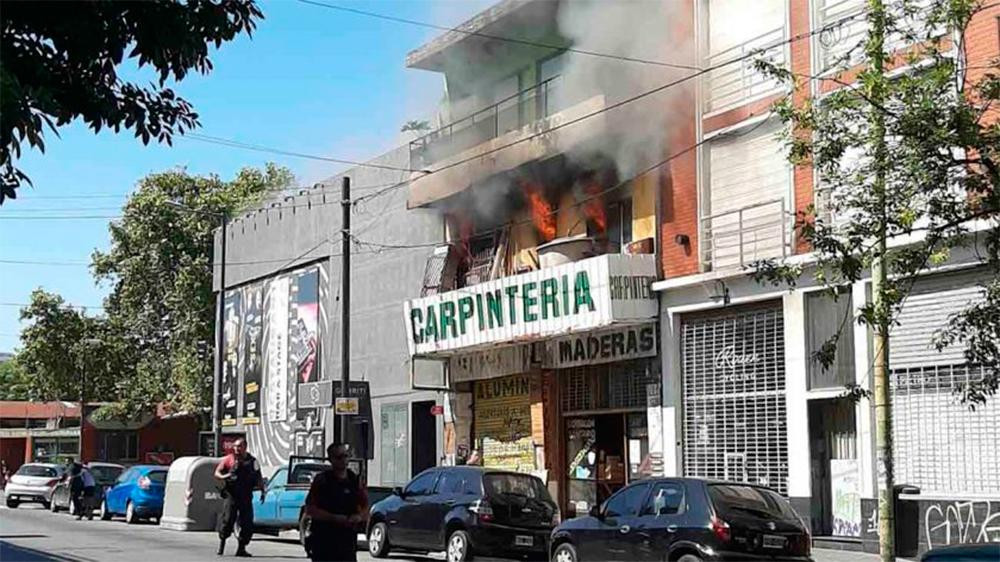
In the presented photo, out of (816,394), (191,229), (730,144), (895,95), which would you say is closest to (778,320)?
(816,394)

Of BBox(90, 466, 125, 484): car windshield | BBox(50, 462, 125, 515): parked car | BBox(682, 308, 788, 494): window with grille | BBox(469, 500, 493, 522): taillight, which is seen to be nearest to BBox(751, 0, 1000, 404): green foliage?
BBox(469, 500, 493, 522): taillight

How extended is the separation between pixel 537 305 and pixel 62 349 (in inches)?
1376

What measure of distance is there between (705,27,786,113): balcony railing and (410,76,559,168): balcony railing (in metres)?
3.68

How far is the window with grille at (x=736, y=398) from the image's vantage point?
2019 centimetres

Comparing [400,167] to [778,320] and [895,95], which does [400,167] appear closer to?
[778,320]

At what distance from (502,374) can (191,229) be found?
29.5m

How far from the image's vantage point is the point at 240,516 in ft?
57.3

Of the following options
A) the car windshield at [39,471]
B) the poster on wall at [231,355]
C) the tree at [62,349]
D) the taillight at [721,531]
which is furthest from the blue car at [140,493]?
the tree at [62,349]

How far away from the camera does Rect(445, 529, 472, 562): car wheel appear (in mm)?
16578

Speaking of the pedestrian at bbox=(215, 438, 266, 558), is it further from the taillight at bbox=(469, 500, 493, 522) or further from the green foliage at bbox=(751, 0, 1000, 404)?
the green foliage at bbox=(751, 0, 1000, 404)

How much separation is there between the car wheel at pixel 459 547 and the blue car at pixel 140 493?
12394mm

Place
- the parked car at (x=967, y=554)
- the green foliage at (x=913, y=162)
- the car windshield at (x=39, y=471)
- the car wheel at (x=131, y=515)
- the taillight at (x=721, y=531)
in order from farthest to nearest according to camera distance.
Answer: the car windshield at (x=39, y=471), the car wheel at (x=131, y=515), the taillight at (x=721, y=531), the green foliage at (x=913, y=162), the parked car at (x=967, y=554)

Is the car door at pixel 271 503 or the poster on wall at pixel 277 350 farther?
the poster on wall at pixel 277 350

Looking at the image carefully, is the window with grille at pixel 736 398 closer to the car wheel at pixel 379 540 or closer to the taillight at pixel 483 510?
the taillight at pixel 483 510
